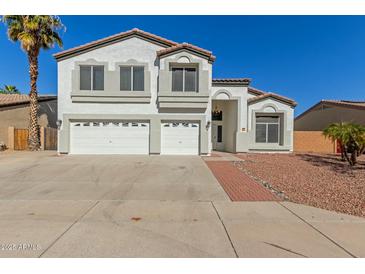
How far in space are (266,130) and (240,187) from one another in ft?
35.7

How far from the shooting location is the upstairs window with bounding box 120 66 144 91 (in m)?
14.4

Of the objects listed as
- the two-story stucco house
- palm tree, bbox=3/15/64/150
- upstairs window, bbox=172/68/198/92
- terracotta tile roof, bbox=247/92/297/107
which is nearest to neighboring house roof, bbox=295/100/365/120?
terracotta tile roof, bbox=247/92/297/107

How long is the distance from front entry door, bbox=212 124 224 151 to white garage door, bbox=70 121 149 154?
6.90m

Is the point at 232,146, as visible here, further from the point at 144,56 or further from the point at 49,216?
the point at 49,216

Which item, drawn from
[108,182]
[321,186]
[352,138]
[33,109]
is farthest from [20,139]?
[352,138]

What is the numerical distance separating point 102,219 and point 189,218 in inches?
69.1

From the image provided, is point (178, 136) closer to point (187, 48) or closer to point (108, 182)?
point (187, 48)

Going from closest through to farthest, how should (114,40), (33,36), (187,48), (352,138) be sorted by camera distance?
(352,138), (187,48), (114,40), (33,36)

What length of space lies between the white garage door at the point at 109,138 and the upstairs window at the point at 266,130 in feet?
27.4

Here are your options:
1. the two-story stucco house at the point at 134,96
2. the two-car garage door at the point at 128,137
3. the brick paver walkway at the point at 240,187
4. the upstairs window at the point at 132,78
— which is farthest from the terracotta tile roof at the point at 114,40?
the brick paver walkway at the point at 240,187

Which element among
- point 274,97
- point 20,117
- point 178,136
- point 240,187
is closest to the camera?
point 240,187

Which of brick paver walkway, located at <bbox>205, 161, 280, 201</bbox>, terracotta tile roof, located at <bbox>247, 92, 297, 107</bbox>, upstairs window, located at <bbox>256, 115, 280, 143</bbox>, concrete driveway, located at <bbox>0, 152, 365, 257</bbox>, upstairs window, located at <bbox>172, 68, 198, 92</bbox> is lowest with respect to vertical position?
concrete driveway, located at <bbox>0, 152, 365, 257</bbox>

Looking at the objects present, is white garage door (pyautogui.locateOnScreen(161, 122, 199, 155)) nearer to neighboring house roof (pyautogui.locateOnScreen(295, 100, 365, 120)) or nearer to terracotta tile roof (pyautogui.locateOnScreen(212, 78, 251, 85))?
terracotta tile roof (pyautogui.locateOnScreen(212, 78, 251, 85))

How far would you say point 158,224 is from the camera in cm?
428
